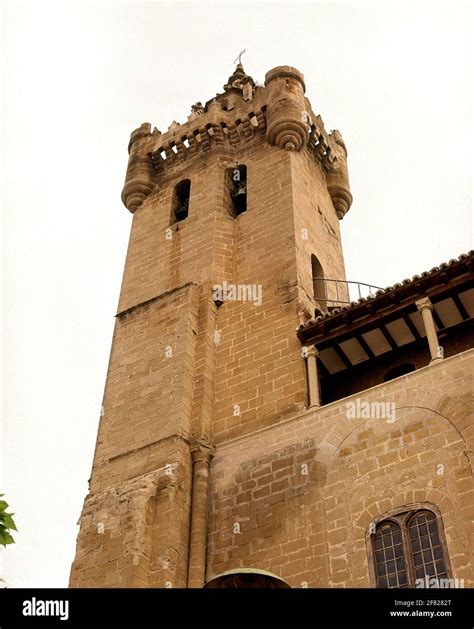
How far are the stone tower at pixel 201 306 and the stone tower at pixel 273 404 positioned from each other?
0.05 m

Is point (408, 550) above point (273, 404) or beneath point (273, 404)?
beneath

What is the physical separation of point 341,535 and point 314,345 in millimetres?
5062

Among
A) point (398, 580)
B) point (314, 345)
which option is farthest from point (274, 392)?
point (398, 580)

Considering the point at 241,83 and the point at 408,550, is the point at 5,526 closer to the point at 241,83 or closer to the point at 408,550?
the point at 408,550

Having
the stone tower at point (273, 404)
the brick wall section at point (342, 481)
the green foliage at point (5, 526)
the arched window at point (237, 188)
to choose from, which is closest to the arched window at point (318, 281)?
the stone tower at point (273, 404)

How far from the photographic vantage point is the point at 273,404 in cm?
1922

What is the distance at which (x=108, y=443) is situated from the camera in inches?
785

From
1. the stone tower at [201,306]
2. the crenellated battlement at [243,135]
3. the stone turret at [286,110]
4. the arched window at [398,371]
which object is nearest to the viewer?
the stone tower at [201,306]

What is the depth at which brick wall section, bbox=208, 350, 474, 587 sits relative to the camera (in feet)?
50.3

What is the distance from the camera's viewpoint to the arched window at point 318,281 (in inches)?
936

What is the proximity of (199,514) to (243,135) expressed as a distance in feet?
45.1
